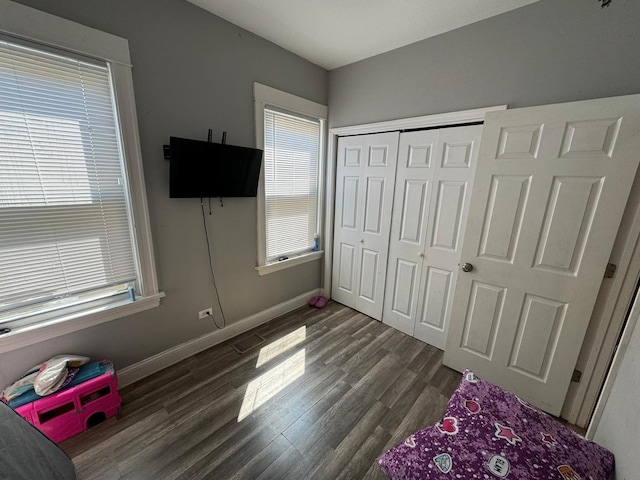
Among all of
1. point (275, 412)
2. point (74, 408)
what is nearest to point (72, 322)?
point (74, 408)

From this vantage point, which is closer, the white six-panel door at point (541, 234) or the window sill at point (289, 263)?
the white six-panel door at point (541, 234)

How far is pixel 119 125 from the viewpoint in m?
→ 1.58

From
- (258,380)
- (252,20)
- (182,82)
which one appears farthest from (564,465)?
(252,20)

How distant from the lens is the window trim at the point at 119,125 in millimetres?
1278

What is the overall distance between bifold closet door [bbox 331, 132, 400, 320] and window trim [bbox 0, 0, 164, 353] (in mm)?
1919

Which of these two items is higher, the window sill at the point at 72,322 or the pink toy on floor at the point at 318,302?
the window sill at the point at 72,322

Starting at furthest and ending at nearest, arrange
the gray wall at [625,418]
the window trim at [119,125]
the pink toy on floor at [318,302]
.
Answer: the pink toy on floor at [318,302], the window trim at [119,125], the gray wall at [625,418]

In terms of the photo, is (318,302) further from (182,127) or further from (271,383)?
(182,127)

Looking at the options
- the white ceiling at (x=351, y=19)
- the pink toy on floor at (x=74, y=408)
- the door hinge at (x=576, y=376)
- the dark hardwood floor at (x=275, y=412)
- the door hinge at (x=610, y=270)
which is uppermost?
the white ceiling at (x=351, y=19)

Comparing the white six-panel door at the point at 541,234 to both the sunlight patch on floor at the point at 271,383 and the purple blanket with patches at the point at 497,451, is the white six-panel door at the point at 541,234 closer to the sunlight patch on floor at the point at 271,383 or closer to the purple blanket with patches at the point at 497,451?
the purple blanket with patches at the point at 497,451

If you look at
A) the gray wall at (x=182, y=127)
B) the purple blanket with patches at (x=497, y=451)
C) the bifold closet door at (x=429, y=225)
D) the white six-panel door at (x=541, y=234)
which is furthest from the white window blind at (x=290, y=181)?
the purple blanket with patches at (x=497, y=451)

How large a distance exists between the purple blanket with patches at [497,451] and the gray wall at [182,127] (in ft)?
5.97

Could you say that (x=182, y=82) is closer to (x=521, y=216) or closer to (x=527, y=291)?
(x=521, y=216)

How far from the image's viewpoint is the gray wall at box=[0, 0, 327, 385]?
158 cm
